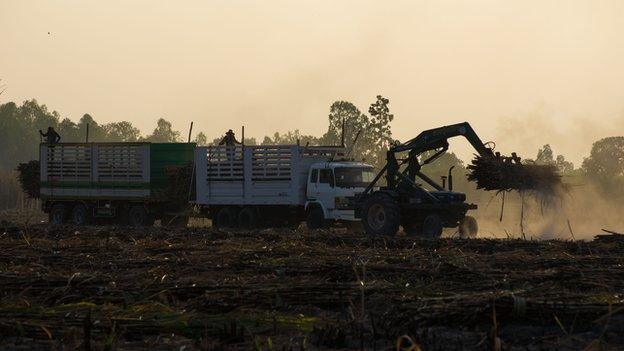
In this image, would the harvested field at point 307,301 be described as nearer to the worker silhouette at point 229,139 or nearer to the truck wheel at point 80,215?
the worker silhouette at point 229,139

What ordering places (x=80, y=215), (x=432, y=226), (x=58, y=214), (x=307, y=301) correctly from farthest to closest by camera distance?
1. (x=58, y=214)
2. (x=80, y=215)
3. (x=432, y=226)
4. (x=307, y=301)

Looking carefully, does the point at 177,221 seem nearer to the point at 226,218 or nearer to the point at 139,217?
the point at 139,217

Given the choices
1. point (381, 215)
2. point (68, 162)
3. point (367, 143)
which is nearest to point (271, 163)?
point (381, 215)

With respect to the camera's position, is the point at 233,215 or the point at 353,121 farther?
the point at 353,121

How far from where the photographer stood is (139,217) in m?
34.7

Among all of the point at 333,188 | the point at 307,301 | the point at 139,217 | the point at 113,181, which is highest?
the point at 113,181

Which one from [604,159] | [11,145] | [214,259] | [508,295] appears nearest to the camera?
[508,295]

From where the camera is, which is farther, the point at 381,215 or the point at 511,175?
the point at 381,215

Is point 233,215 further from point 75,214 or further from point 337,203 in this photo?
point 75,214

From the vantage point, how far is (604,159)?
120m

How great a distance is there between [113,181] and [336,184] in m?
9.64

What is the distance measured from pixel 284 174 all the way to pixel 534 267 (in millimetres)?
17074

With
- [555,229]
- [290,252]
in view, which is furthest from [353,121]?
[290,252]

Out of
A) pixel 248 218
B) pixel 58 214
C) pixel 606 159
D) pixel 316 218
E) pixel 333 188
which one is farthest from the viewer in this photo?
pixel 606 159
